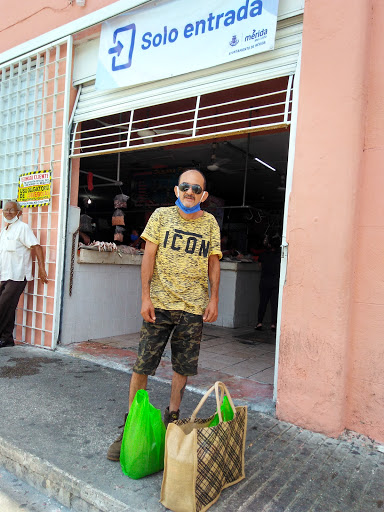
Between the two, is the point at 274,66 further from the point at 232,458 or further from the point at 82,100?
the point at 232,458

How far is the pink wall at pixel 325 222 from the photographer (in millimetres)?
2873

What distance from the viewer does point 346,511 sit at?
6.85ft

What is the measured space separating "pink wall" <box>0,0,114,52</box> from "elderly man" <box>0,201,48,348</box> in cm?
252

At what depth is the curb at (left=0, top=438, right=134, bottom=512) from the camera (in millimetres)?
2141

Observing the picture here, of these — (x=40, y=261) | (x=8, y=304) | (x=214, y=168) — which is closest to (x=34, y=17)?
(x=40, y=261)

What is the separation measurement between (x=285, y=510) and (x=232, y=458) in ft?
1.20

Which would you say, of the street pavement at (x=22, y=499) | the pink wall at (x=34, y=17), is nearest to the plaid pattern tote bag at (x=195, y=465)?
the street pavement at (x=22, y=499)

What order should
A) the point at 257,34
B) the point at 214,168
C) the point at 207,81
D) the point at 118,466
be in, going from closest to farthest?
the point at 118,466, the point at 257,34, the point at 207,81, the point at 214,168

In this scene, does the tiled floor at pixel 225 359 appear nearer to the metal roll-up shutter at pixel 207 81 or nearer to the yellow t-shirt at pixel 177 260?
the yellow t-shirt at pixel 177 260

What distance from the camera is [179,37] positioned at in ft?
13.2

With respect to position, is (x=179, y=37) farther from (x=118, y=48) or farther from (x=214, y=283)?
(x=214, y=283)

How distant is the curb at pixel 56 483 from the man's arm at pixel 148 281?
1.05 m

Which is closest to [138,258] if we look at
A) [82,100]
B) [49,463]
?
[82,100]

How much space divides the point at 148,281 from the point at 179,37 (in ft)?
9.09
